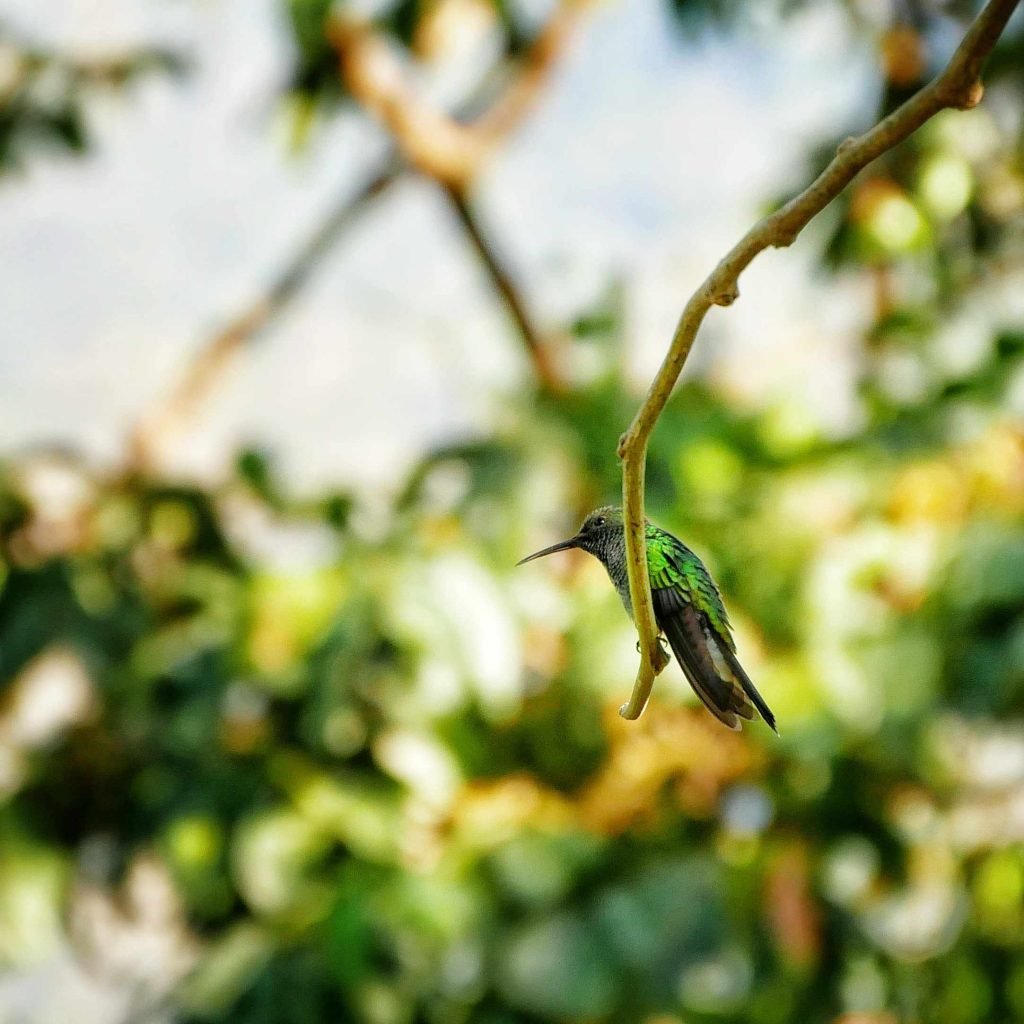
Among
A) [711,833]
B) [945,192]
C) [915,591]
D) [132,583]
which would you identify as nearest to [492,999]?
[711,833]

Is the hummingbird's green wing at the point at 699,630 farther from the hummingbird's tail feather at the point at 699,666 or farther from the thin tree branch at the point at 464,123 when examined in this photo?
the thin tree branch at the point at 464,123

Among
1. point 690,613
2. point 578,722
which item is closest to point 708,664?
point 690,613

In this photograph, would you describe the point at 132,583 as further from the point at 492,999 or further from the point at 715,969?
the point at 715,969

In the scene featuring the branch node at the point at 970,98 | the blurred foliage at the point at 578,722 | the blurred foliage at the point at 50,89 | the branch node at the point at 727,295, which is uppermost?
the blurred foliage at the point at 50,89

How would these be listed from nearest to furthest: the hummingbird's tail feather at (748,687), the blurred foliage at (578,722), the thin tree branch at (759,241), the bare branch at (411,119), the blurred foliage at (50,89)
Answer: the thin tree branch at (759,241) < the hummingbird's tail feather at (748,687) < the blurred foliage at (578,722) < the bare branch at (411,119) < the blurred foliage at (50,89)

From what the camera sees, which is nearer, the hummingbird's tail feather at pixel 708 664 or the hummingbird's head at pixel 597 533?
the hummingbird's tail feather at pixel 708 664

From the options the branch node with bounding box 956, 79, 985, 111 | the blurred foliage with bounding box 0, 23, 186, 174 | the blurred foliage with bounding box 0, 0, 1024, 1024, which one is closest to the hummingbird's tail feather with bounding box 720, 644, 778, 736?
the branch node with bounding box 956, 79, 985, 111

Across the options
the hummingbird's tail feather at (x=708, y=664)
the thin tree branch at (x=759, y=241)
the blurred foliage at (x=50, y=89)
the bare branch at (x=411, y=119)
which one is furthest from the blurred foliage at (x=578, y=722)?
the thin tree branch at (x=759, y=241)

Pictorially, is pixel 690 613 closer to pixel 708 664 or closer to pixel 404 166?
pixel 708 664

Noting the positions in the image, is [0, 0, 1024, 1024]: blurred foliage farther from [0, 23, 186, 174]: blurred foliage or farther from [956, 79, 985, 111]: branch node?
[956, 79, 985, 111]: branch node
